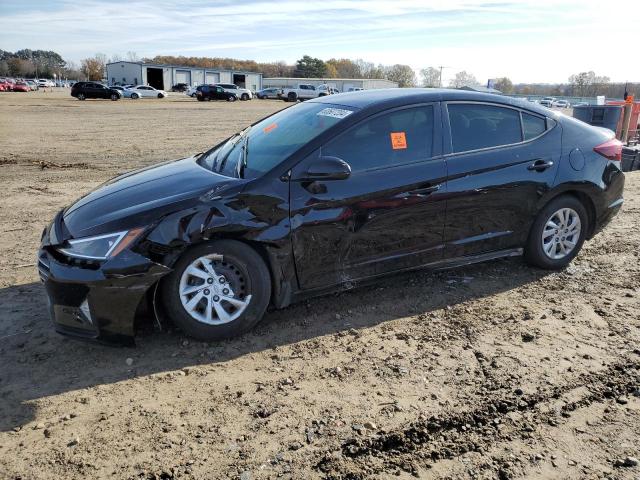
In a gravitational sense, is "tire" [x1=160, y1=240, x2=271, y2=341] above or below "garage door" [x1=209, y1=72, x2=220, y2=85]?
below

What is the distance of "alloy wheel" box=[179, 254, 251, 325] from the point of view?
3.66 metres

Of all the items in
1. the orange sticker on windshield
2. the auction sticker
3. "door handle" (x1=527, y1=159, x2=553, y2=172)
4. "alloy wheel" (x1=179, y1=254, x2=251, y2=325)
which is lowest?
"alloy wheel" (x1=179, y1=254, x2=251, y2=325)

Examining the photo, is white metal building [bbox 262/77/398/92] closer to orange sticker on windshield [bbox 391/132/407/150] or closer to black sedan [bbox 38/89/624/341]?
black sedan [bbox 38/89/624/341]

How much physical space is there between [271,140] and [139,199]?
1.23m

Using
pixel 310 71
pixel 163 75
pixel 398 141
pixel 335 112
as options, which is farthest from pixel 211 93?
pixel 310 71

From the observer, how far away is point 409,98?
4480mm

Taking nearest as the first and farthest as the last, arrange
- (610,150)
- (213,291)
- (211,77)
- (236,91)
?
1. (213,291)
2. (610,150)
3. (236,91)
4. (211,77)

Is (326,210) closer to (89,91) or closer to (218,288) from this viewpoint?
(218,288)

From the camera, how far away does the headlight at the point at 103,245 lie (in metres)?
3.46

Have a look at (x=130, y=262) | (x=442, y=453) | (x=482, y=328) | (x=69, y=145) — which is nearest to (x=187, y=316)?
(x=130, y=262)

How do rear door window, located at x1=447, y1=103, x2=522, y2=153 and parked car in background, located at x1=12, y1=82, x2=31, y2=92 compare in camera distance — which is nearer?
rear door window, located at x1=447, y1=103, x2=522, y2=153

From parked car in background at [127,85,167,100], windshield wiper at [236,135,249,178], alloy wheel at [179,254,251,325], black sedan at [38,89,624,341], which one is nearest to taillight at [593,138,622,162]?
black sedan at [38,89,624,341]

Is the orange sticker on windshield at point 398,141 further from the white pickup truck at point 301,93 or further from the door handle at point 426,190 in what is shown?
the white pickup truck at point 301,93

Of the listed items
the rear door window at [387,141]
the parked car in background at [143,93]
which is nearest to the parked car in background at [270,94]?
the parked car in background at [143,93]
